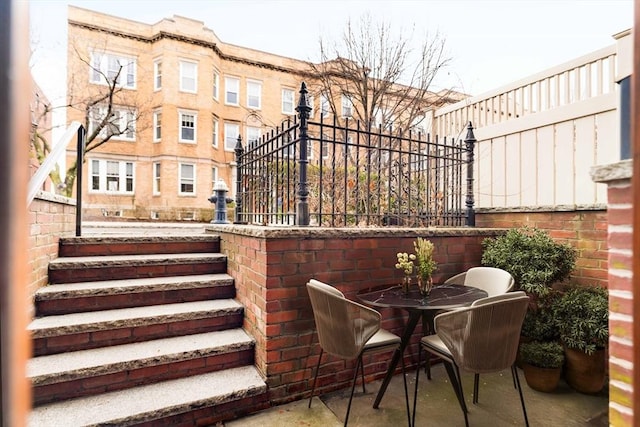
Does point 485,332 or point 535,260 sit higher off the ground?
point 535,260

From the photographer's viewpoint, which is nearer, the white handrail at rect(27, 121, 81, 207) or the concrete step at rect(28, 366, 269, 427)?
the concrete step at rect(28, 366, 269, 427)

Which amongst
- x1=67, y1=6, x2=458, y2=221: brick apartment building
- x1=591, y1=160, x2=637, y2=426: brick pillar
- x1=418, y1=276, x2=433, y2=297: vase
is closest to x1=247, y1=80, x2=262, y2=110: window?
x1=67, y1=6, x2=458, y2=221: brick apartment building

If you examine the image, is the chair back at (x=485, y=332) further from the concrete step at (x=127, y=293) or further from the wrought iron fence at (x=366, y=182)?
the concrete step at (x=127, y=293)

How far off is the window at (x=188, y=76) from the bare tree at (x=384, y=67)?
984 centimetres

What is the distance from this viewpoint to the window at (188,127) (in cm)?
1487

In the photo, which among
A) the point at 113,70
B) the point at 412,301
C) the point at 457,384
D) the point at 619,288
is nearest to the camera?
the point at 619,288

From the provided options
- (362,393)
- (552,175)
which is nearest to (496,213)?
(552,175)

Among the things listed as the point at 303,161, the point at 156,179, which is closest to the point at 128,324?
the point at 303,161

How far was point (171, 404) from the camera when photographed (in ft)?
6.74

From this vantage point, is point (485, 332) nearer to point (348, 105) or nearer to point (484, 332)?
point (484, 332)

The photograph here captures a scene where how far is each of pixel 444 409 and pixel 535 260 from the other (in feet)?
4.98

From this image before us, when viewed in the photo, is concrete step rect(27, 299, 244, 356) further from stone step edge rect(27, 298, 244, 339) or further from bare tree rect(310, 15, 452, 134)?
bare tree rect(310, 15, 452, 134)

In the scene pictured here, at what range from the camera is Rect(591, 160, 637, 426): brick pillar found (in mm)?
957

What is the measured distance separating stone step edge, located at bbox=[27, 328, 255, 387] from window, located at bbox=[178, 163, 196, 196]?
13.4 m
